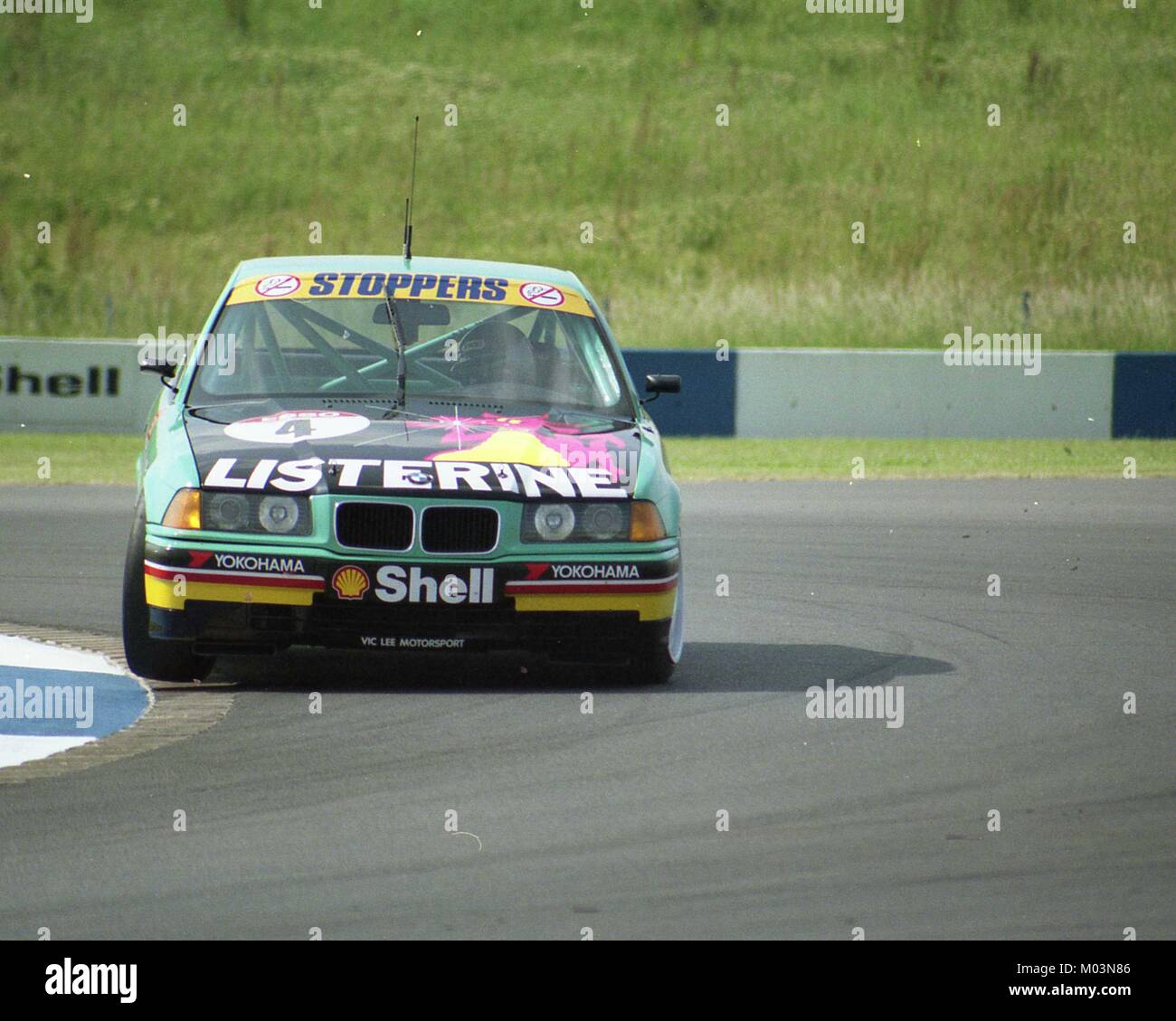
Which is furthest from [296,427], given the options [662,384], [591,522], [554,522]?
[662,384]

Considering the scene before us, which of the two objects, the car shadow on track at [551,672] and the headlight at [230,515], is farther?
the car shadow on track at [551,672]

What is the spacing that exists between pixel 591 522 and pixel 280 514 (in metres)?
1.06

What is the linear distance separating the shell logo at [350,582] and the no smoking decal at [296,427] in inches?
21.7

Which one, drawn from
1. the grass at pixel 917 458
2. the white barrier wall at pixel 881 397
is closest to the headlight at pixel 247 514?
the grass at pixel 917 458

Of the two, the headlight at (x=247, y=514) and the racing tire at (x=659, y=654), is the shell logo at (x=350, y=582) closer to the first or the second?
the headlight at (x=247, y=514)

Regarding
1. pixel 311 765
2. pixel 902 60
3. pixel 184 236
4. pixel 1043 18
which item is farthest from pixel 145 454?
pixel 1043 18

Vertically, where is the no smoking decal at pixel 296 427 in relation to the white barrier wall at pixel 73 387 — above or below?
above

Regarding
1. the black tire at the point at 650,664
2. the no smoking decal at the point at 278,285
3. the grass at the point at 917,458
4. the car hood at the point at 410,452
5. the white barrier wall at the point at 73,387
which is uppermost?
the no smoking decal at the point at 278,285

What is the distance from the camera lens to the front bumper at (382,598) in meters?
6.62

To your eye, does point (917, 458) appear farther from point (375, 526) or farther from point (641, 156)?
point (641, 156)

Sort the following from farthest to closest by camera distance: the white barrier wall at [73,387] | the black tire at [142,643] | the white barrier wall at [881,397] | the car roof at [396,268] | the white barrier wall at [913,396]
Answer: the white barrier wall at [913,396]
the white barrier wall at [881,397]
the white barrier wall at [73,387]
the car roof at [396,268]
the black tire at [142,643]

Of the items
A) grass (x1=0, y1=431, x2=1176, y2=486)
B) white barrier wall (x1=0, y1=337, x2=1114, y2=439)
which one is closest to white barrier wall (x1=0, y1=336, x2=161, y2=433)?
white barrier wall (x1=0, y1=337, x2=1114, y2=439)

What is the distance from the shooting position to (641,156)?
131 ft

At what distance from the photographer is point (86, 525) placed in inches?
505
